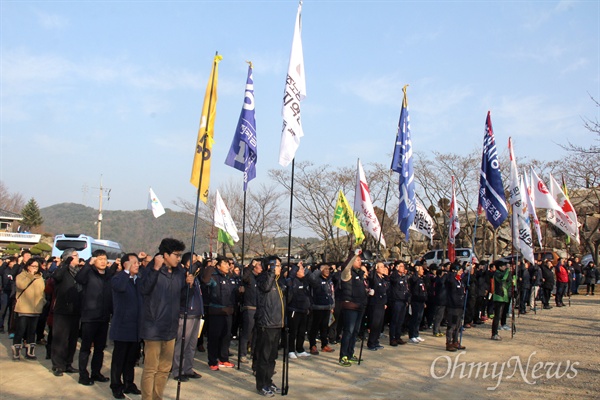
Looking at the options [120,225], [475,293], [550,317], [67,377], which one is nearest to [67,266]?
[67,377]

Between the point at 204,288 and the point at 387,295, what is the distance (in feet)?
14.9

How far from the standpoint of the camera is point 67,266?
898 cm

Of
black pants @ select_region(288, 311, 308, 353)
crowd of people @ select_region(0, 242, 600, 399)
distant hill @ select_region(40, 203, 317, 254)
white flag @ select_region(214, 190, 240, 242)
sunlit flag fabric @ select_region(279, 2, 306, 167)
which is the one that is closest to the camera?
crowd of people @ select_region(0, 242, 600, 399)

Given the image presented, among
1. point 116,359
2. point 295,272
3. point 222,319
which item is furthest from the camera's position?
point 295,272

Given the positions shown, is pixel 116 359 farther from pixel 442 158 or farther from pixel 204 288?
pixel 442 158

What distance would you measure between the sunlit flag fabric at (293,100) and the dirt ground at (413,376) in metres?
3.60

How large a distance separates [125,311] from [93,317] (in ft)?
3.55

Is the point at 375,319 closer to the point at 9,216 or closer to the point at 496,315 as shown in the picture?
the point at 496,315

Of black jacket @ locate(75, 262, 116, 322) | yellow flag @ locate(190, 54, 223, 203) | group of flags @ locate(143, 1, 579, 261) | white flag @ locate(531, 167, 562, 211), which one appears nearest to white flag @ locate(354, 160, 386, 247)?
group of flags @ locate(143, 1, 579, 261)

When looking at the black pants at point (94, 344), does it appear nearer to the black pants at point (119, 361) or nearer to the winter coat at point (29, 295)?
the black pants at point (119, 361)

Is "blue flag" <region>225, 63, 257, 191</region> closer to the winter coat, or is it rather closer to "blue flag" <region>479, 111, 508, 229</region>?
the winter coat

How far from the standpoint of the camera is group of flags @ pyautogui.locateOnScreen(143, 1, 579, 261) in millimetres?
8320

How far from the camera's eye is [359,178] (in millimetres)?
12695

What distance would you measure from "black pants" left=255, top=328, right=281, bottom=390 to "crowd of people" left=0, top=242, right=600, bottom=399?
0.01 meters
